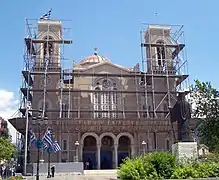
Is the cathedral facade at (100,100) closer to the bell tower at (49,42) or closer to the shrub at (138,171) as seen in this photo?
the bell tower at (49,42)

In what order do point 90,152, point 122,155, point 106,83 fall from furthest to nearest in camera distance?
point 106,83, point 122,155, point 90,152

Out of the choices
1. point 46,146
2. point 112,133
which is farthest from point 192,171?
point 112,133

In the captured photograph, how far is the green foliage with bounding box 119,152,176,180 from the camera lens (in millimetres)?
10864

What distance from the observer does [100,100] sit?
4316cm

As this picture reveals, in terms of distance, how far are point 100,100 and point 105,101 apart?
2.29ft

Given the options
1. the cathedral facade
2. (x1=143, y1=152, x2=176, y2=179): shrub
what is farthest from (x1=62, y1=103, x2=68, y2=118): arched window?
(x1=143, y1=152, x2=176, y2=179): shrub

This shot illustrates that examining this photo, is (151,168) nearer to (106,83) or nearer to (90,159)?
(90,159)

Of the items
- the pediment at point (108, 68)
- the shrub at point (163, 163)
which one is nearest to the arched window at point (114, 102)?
the pediment at point (108, 68)

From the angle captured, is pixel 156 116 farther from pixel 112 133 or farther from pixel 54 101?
pixel 54 101

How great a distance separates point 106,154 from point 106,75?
10653mm

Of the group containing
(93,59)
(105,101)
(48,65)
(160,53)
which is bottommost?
(105,101)

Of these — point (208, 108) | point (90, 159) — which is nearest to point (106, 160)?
point (90, 159)

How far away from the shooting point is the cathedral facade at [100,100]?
129ft

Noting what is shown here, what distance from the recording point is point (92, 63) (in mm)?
48875
